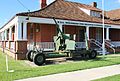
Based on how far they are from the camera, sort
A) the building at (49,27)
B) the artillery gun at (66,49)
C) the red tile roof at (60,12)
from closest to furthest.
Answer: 1. the artillery gun at (66,49)
2. the building at (49,27)
3. the red tile roof at (60,12)

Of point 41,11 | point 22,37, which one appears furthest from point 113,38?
point 22,37

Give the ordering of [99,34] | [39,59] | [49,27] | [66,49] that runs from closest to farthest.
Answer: [39,59], [66,49], [49,27], [99,34]

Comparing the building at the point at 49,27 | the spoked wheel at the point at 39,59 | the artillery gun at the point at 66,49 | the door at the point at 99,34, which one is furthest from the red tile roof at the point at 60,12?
the spoked wheel at the point at 39,59

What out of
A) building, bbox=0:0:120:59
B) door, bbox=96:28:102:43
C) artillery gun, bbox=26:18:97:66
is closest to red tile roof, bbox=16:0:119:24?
building, bbox=0:0:120:59

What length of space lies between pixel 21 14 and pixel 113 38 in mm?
16343

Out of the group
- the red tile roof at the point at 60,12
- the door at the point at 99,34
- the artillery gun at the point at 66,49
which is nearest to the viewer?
the artillery gun at the point at 66,49

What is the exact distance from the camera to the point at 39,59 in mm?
14359

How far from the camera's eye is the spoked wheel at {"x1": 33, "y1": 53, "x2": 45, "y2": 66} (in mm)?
14182

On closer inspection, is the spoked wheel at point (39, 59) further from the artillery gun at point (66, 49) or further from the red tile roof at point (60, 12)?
the red tile roof at point (60, 12)

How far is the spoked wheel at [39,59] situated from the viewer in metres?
14.2

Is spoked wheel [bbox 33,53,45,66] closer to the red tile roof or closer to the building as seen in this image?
the building

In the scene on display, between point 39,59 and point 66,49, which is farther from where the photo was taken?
point 66,49

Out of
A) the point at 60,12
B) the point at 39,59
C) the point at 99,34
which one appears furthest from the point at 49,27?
the point at 39,59

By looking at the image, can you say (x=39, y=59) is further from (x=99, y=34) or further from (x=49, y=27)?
(x=99, y=34)
